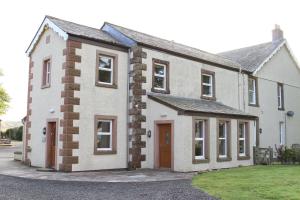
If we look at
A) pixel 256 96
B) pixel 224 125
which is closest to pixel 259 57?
pixel 256 96

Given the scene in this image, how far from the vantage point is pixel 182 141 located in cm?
1711

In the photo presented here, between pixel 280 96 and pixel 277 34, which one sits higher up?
pixel 277 34

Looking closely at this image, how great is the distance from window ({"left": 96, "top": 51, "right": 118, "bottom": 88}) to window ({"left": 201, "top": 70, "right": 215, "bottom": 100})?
6.23 meters

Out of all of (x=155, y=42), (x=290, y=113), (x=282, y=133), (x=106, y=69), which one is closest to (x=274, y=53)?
(x=290, y=113)

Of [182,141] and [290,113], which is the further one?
[290,113]

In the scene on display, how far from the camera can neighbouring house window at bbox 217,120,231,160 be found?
785 inches

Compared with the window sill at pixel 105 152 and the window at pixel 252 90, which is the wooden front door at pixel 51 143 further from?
the window at pixel 252 90

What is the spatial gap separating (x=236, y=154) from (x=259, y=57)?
990 centimetres

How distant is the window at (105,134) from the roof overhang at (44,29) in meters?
4.07

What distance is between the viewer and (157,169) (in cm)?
1808

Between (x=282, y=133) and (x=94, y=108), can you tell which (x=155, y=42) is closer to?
(x=94, y=108)

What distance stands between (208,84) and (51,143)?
10.0 meters

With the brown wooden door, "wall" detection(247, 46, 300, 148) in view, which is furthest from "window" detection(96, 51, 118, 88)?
"wall" detection(247, 46, 300, 148)

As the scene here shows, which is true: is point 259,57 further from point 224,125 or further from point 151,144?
point 151,144
